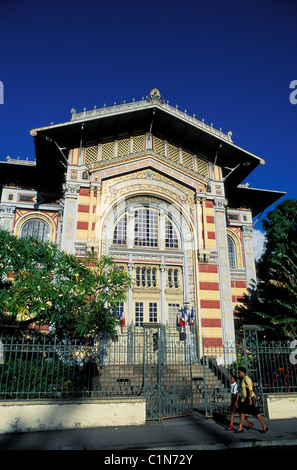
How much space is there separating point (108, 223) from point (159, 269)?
3692mm

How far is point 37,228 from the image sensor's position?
2197cm

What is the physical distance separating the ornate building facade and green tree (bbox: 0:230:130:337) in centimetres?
511

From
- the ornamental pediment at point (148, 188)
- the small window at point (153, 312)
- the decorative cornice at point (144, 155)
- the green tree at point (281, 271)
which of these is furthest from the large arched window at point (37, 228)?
the green tree at point (281, 271)

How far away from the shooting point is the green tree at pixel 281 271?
16656mm

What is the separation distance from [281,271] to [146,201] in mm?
8177

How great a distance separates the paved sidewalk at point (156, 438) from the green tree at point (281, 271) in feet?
23.4

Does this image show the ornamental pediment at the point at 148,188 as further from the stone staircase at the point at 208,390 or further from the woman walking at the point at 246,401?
the woman walking at the point at 246,401

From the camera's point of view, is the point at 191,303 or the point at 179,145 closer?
the point at 191,303

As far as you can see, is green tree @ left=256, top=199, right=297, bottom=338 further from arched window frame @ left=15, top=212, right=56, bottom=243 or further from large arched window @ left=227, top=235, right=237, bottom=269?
arched window frame @ left=15, top=212, right=56, bottom=243

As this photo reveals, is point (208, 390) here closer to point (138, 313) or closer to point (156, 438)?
point (156, 438)

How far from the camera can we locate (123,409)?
1005 centimetres

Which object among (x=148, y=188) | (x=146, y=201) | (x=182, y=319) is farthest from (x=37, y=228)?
(x=182, y=319)

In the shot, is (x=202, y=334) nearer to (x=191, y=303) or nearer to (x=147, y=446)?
(x=191, y=303)

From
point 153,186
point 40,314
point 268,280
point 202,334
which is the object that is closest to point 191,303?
point 202,334
